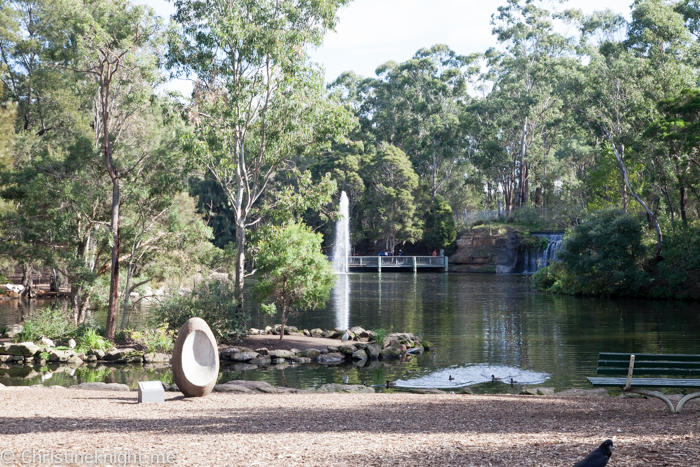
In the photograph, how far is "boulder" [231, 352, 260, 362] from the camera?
56.7 feet

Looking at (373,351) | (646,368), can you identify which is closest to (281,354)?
(373,351)

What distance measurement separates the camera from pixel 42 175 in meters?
19.3

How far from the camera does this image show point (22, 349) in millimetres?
17469

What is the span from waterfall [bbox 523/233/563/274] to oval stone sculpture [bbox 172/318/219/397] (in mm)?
41358

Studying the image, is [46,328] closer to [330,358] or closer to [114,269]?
[114,269]

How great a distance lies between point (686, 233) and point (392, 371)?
25597 mm

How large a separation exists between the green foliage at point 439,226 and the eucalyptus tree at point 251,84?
39.4m

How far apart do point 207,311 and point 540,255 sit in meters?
39.4

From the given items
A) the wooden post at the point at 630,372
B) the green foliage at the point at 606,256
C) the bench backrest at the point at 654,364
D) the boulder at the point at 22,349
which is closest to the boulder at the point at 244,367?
the boulder at the point at 22,349

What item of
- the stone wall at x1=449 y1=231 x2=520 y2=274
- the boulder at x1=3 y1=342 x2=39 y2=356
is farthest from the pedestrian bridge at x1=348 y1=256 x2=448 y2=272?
the boulder at x1=3 y1=342 x2=39 y2=356

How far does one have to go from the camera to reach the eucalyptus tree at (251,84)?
20.0 metres

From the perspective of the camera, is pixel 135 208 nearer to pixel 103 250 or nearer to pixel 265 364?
pixel 103 250

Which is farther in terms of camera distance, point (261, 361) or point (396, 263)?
point (396, 263)

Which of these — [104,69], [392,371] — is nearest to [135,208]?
[104,69]
